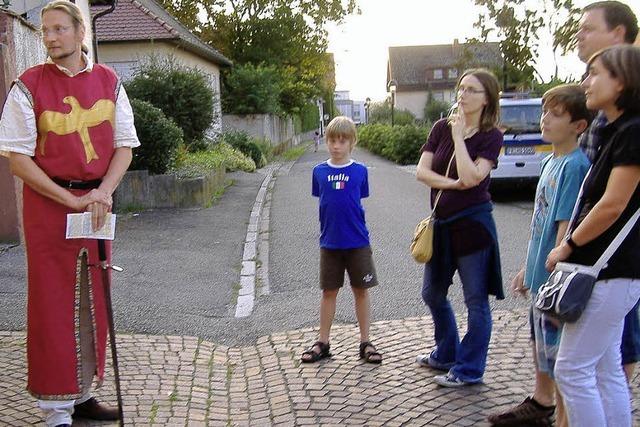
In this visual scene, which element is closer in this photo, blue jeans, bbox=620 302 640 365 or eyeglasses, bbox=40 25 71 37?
blue jeans, bbox=620 302 640 365

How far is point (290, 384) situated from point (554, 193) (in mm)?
2157

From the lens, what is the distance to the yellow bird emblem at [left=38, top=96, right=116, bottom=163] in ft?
12.9

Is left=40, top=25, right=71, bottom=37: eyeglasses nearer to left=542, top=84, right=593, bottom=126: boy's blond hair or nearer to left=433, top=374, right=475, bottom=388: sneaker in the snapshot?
left=542, top=84, right=593, bottom=126: boy's blond hair

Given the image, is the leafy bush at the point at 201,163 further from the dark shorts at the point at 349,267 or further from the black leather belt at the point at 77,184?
the black leather belt at the point at 77,184

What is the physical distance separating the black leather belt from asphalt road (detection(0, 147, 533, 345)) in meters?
2.39

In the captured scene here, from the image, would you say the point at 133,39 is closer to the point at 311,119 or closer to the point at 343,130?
the point at 343,130

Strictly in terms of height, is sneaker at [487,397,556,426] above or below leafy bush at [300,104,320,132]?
below

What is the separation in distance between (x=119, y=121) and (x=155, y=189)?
9.78 m

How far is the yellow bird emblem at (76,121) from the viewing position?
12.9 feet

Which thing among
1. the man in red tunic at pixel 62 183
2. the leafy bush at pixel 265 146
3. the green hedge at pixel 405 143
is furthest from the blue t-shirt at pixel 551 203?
the leafy bush at pixel 265 146

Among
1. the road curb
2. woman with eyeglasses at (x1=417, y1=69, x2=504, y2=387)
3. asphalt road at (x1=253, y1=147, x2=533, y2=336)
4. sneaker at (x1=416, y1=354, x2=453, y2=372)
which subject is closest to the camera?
woman with eyeglasses at (x1=417, y1=69, x2=504, y2=387)

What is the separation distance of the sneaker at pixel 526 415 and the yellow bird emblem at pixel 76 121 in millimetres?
2526

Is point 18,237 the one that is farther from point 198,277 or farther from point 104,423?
point 104,423

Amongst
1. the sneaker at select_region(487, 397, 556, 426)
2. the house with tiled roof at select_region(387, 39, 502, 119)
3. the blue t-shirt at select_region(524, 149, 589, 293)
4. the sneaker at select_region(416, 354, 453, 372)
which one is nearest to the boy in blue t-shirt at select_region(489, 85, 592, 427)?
the blue t-shirt at select_region(524, 149, 589, 293)
